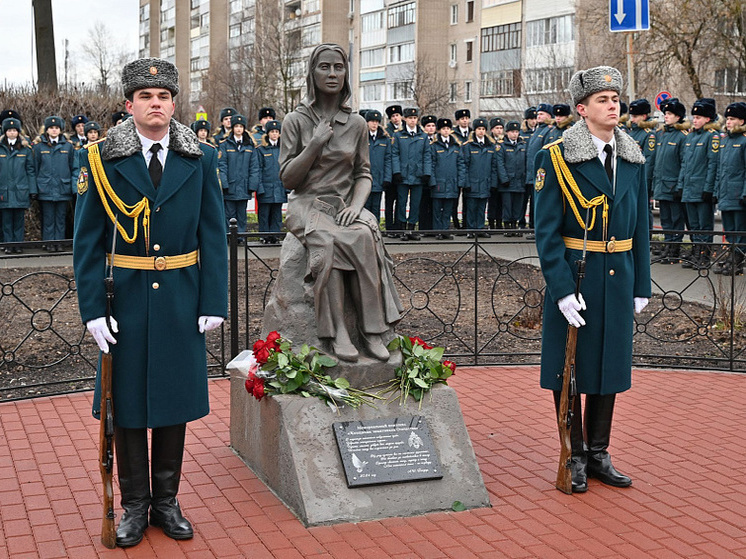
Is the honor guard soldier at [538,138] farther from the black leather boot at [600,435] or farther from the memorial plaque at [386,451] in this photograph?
the memorial plaque at [386,451]

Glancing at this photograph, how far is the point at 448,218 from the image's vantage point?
60.5 feet

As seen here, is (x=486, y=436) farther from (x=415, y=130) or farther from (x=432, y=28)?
(x=432, y=28)

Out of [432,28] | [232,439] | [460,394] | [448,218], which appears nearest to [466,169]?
[448,218]

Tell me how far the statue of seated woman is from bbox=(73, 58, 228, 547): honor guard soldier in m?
0.83

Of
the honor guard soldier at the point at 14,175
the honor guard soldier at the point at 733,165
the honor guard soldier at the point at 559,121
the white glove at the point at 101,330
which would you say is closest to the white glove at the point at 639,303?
the white glove at the point at 101,330

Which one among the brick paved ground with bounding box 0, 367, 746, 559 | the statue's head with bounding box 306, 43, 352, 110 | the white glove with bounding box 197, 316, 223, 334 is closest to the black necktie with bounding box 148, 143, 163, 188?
the white glove with bounding box 197, 316, 223, 334

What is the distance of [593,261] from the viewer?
5598 millimetres

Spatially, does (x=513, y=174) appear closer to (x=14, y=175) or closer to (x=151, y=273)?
(x=14, y=175)

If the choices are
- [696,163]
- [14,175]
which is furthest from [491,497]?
[14,175]

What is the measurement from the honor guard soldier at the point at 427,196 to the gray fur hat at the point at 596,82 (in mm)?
11930

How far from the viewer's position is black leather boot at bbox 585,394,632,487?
5734 mm

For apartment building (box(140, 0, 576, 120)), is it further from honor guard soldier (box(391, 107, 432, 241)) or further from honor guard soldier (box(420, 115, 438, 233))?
honor guard soldier (box(391, 107, 432, 241))

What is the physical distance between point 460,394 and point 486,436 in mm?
1053

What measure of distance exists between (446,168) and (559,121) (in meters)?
2.14
